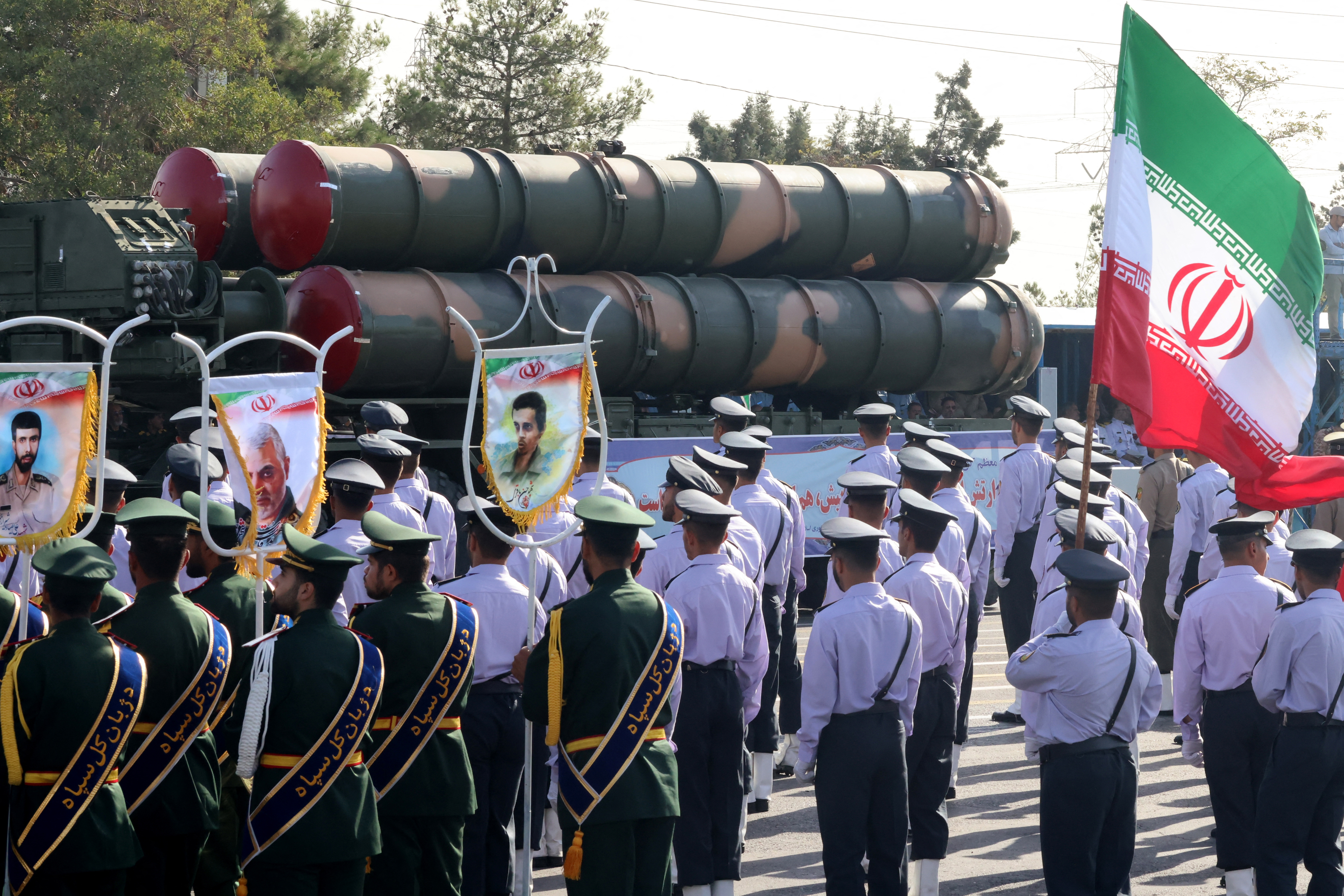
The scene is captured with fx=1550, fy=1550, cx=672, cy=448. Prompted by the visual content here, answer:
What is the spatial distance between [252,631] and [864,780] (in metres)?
2.25

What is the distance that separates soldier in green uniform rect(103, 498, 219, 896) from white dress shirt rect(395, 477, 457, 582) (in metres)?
2.99

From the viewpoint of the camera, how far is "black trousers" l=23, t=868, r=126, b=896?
435 cm

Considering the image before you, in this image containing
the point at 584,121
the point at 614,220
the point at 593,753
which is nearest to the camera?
the point at 593,753

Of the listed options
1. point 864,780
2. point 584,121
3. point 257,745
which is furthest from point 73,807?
point 584,121

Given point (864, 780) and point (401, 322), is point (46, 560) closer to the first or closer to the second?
point (864, 780)

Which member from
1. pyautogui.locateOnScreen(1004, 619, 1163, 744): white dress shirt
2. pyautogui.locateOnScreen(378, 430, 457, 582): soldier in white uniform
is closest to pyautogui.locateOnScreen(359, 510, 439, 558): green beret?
pyautogui.locateOnScreen(1004, 619, 1163, 744): white dress shirt

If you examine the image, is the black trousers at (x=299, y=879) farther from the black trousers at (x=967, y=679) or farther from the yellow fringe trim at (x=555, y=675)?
the black trousers at (x=967, y=679)

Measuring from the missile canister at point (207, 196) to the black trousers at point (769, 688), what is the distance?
5.71m

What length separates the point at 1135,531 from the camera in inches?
379

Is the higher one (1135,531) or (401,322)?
(401,322)

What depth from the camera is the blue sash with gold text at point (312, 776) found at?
178 inches

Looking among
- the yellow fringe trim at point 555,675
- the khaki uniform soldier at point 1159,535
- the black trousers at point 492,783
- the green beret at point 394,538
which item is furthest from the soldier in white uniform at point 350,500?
the khaki uniform soldier at point 1159,535

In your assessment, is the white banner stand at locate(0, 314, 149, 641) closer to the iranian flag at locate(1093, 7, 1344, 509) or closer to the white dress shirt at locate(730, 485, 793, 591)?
the iranian flag at locate(1093, 7, 1344, 509)

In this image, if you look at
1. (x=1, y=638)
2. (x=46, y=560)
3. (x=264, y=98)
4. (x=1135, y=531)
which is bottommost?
(x=1135, y=531)
